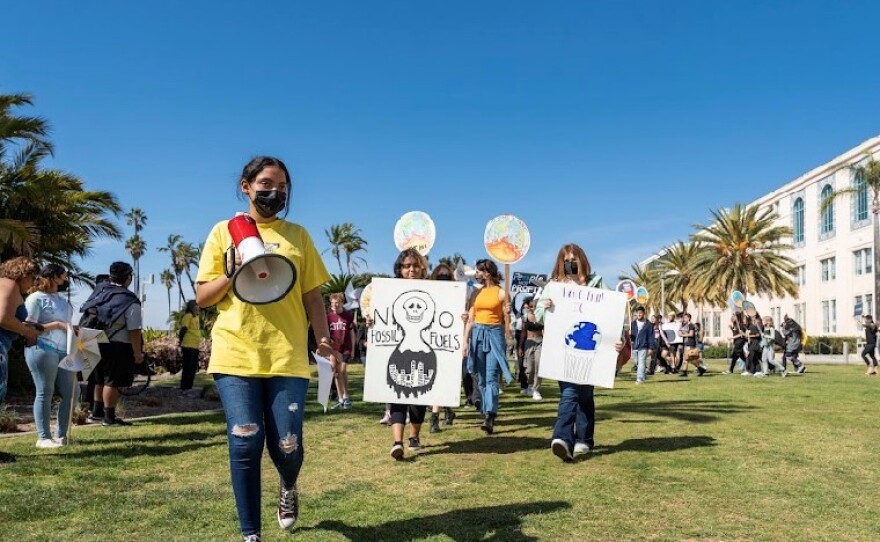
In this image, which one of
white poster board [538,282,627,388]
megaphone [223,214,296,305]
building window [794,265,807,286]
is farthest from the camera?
building window [794,265,807,286]

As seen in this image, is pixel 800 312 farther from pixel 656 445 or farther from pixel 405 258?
pixel 405 258

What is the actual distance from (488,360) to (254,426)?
15.9 ft

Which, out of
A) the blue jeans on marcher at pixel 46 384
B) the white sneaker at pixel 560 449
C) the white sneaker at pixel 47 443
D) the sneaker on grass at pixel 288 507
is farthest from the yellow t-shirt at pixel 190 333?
the sneaker on grass at pixel 288 507

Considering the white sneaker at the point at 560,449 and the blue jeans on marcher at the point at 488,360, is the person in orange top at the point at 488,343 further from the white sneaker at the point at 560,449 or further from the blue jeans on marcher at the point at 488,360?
the white sneaker at the point at 560,449

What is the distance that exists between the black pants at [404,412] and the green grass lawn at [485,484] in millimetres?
356

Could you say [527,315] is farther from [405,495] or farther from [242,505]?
[242,505]

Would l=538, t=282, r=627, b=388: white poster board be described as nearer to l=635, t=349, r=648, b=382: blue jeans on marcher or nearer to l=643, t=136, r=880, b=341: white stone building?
l=635, t=349, r=648, b=382: blue jeans on marcher

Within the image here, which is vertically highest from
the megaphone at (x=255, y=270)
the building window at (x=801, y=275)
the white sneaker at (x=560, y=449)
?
the building window at (x=801, y=275)

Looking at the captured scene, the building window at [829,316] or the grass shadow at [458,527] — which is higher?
the building window at [829,316]

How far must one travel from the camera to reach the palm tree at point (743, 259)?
2005 inches

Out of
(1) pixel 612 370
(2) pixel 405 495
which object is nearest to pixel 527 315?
(1) pixel 612 370

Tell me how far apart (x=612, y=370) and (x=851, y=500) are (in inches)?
81.7

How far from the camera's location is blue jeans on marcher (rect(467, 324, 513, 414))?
8219mm

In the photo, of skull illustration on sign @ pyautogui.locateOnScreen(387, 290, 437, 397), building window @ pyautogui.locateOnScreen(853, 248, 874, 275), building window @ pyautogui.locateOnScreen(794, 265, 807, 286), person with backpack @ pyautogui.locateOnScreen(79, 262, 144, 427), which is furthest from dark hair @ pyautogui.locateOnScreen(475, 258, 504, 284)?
building window @ pyautogui.locateOnScreen(794, 265, 807, 286)
